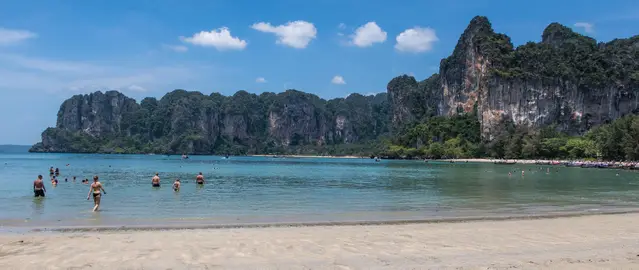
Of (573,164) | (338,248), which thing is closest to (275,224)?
(338,248)

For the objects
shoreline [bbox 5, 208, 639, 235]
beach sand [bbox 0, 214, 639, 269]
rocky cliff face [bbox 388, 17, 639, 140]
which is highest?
rocky cliff face [bbox 388, 17, 639, 140]

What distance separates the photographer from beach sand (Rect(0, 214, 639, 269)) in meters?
10.5

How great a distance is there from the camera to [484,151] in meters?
150

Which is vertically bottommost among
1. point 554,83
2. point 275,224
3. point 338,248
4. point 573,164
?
point 275,224

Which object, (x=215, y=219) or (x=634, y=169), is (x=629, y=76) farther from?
(x=215, y=219)

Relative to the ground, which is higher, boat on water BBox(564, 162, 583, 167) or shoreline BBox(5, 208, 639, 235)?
boat on water BBox(564, 162, 583, 167)

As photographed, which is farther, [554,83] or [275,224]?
[554,83]

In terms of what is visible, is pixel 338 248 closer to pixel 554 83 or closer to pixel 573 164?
pixel 573 164

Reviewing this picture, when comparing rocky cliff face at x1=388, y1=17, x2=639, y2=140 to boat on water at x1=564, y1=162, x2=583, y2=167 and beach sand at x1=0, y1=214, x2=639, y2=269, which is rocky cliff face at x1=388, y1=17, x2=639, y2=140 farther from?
beach sand at x1=0, y1=214, x2=639, y2=269

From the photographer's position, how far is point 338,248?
12.3 meters

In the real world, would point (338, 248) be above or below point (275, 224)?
above

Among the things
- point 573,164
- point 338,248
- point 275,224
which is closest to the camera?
point 338,248

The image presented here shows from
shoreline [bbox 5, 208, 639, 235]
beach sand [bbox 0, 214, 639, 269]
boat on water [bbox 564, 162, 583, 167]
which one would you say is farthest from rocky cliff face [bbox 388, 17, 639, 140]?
beach sand [bbox 0, 214, 639, 269]

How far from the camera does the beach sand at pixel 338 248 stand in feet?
34.4
